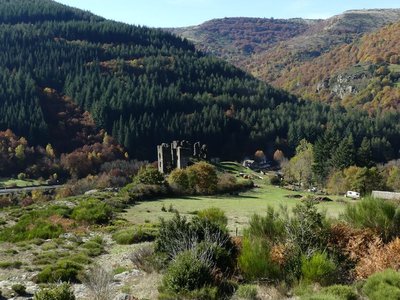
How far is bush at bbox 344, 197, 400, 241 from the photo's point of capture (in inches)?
712

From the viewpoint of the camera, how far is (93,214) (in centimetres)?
3447

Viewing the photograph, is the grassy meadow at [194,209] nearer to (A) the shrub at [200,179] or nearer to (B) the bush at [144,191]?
(B) the bush at [144,191]

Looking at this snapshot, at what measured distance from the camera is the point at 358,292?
14734 mm

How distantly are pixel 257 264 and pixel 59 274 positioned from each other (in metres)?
7.50

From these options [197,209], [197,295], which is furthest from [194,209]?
[197,295]

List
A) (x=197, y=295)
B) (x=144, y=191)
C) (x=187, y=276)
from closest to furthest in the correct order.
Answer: (x=197, y=295)
(x=187, y=276)
(x=144, y=191)

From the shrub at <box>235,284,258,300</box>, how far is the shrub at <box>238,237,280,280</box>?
120cm

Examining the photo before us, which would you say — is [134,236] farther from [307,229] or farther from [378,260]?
[378,260]

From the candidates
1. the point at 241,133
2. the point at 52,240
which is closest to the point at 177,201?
the point at 52,240

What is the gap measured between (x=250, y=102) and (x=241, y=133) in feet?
98.2

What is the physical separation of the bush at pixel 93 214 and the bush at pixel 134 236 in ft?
22.0

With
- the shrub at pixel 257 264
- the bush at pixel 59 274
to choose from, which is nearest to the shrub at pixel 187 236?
the shrub at pixel 257 264

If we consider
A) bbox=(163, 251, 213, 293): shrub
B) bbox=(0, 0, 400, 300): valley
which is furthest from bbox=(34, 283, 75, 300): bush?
bbox=(163, 251, 213, 293): shrub

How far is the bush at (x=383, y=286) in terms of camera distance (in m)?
13.2
